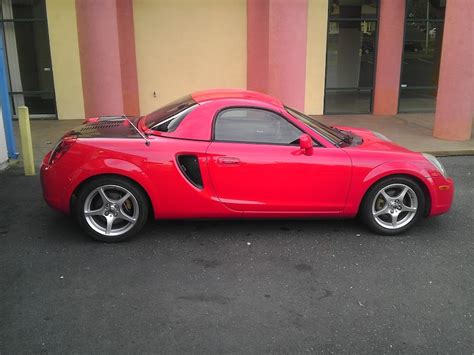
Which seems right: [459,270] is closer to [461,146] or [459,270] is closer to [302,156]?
[302,156]

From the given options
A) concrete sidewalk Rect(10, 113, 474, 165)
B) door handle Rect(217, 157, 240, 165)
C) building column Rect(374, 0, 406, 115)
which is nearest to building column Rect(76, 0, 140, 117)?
concrete sidewalk Rect(10, 113, 474, 165)

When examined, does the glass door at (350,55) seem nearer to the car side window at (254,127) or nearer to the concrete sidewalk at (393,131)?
the concrete sidewalk at (393,131)

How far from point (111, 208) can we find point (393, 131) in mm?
7418

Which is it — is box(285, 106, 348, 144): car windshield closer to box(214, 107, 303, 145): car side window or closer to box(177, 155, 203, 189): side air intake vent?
box(214, 107, 303, 145): car side window

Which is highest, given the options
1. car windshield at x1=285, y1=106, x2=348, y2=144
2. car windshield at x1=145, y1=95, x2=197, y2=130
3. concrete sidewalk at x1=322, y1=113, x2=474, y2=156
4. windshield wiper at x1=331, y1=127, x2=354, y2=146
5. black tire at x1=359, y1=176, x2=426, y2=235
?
car windshield at x1=145, y1=95, x2=197, y2=130

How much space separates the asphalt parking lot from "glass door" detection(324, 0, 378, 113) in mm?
7471

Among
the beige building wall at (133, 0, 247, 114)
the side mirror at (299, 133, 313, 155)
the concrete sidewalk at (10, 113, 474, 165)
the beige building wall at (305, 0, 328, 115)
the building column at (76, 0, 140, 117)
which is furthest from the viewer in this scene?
the beige building wall at (305, 0, 328, 115)

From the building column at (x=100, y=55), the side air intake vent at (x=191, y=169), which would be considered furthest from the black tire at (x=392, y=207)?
the building column at (x=100, y=55)

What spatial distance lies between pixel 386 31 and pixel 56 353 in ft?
36.6

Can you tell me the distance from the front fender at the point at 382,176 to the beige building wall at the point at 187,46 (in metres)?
7.71

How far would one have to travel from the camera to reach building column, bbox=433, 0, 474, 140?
9.40m

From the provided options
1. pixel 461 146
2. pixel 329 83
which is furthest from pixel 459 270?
pixel 329 83

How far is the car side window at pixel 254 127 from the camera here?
5.11 m

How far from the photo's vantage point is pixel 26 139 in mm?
7344
